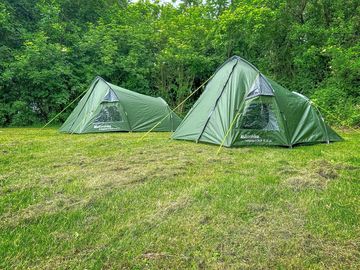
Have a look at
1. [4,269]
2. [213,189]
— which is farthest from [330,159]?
[4,269]

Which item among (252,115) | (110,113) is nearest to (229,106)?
(252,115)

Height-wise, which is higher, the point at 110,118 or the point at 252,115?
the point at 252,115

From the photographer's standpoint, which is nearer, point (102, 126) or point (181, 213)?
point (181, 213)

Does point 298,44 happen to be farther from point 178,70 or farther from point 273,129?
point 273,129

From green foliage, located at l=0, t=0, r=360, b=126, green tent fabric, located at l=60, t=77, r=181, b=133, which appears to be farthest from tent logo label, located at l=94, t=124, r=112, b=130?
green foliage, located at l=0, t=0, r=360, b=126

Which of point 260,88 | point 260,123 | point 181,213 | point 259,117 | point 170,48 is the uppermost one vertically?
point 170,48

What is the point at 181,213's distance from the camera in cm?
259

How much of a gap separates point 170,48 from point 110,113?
625 centimetres

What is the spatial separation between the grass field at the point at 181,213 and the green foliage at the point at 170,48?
23.7 ft

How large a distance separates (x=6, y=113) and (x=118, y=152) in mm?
8778

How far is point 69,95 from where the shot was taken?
12.5 metres

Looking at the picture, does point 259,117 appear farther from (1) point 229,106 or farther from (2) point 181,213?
(2) point 181,213

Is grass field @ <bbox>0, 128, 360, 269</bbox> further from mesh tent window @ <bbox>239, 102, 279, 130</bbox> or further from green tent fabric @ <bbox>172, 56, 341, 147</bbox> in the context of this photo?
mesh tent window @ <bbox>239, 102, 279, 130</bbox>

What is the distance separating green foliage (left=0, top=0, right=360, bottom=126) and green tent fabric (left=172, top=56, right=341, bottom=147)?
13.2 feet
